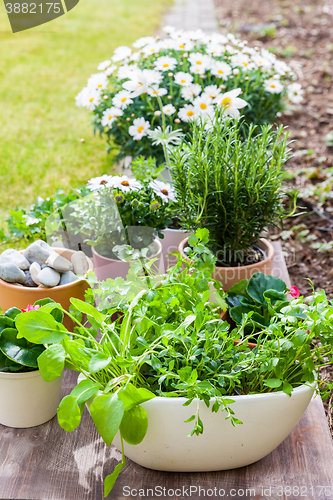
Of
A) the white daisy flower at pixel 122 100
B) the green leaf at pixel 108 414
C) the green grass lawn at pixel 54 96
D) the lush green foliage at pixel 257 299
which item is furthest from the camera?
the green grass lawn at pixel 54 96

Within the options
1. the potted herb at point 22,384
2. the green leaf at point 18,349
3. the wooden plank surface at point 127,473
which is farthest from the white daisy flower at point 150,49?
the wooden plank surface at point 127,473

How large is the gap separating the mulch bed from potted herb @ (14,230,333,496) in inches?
19.5

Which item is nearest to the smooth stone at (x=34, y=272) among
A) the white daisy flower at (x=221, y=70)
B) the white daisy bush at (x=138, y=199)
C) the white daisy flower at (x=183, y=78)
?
the white daisy bush at (x=138, y=199)

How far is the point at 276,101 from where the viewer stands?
2256mm

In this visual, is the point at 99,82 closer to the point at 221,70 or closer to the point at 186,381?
the point at 221,70

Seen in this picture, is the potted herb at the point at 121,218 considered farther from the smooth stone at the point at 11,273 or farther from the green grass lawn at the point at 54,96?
the green grass lawn at the point at 54,96

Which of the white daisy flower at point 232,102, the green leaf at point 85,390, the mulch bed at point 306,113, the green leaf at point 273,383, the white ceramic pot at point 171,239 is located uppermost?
the white daisy flower at point 232,102

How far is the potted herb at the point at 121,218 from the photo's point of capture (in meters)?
1.43

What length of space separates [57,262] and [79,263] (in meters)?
0.09

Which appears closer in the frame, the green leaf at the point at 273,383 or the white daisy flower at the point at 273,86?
the green leaf at the point at 273,383

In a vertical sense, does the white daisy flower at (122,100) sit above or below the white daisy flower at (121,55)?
below

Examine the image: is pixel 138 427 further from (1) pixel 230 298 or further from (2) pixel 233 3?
(2) pixel 233 3

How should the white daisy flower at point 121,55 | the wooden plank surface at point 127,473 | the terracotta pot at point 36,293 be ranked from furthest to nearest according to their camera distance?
the white daisy flower at point 121,55 < the terracotta pot at point 36,293 < the wooden plank surface at point 127,473

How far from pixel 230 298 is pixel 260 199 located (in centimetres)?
30
